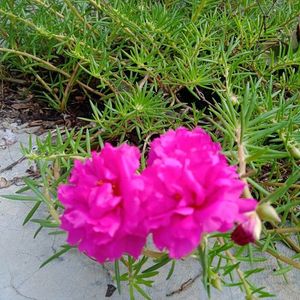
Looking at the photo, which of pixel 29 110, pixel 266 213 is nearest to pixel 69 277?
pixel 266 213

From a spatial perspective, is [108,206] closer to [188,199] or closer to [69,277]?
[188,199]

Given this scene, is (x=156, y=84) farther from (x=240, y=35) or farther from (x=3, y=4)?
(x=3, y=4)

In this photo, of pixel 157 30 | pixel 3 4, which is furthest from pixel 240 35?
pixel 3 4

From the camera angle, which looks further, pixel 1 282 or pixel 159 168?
pixel 1 282

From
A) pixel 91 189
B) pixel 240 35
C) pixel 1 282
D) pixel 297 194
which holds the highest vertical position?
pixel 91 189

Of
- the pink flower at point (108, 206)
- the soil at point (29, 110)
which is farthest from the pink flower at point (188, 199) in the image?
the soil at point (29, 110)

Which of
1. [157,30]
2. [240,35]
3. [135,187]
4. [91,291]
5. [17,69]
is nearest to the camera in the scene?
[135,187]

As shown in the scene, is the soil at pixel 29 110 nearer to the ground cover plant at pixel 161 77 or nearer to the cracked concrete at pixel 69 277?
the ground cover plant at pixel 161 77
